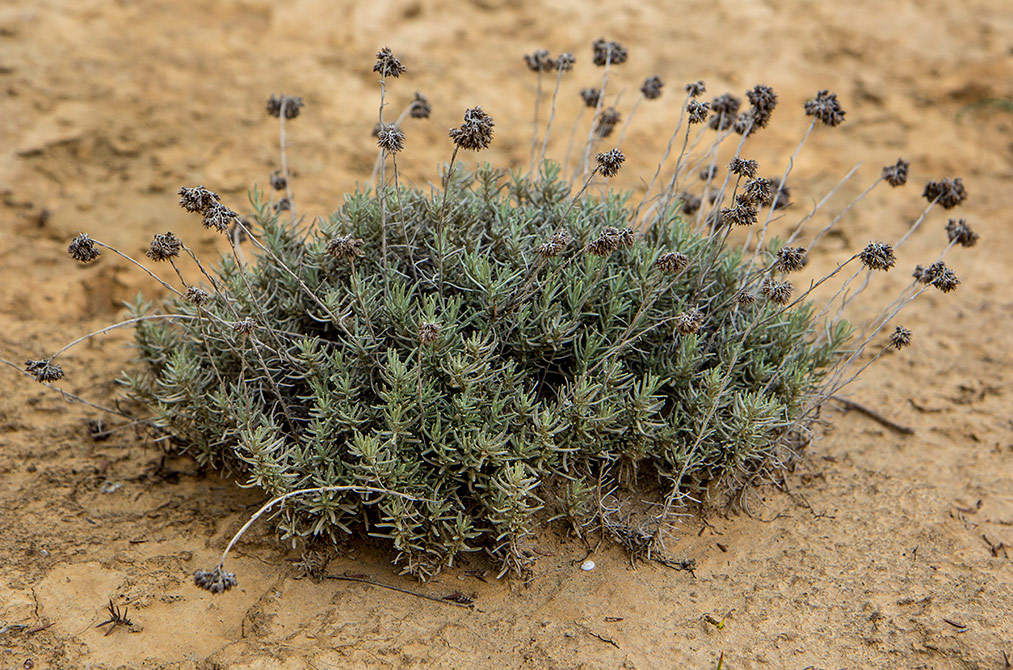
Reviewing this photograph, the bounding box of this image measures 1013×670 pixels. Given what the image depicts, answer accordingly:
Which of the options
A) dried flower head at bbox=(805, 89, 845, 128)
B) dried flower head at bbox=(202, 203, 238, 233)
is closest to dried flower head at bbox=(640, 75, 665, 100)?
dried flower head at bbox=(805, 89, 845, 128)

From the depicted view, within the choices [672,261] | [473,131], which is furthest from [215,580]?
[672,261]

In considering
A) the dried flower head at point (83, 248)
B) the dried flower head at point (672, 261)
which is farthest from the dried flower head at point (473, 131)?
the dried flower head at point (83, 248)

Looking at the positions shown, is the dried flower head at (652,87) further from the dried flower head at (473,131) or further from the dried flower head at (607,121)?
the dried flower head at (473,131)

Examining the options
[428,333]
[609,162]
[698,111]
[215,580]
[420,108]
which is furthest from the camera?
[420,108]

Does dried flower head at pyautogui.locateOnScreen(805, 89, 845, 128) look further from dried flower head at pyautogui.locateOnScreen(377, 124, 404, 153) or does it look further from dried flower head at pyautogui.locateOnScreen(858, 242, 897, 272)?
dried flower head at pyautogui.locateOnScreen(377, 124, 404, 153)

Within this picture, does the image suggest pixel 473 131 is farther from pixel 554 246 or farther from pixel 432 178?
pixel 432 178

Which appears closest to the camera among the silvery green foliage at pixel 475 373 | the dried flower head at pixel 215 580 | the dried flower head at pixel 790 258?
the dried flower head at pixel 215 580
